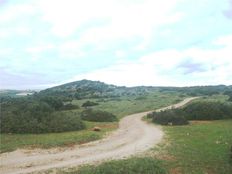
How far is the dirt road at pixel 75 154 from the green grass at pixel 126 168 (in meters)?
1.63

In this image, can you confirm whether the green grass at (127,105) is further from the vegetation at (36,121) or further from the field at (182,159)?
the field at (182,159)

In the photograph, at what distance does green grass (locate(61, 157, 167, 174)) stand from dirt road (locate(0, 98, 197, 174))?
1.63 meters

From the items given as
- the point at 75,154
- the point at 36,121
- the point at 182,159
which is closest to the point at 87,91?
the point at 36,121

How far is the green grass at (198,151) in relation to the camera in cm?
→ 1939

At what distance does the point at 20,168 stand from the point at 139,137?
13.0 meters

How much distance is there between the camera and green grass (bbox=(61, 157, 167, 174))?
17906 mm

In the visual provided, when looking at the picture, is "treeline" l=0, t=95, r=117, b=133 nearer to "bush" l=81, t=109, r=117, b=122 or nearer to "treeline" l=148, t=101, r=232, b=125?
"bush" l=81, t=109, r=117, b=122

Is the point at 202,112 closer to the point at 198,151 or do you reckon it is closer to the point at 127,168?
the point at 198,151

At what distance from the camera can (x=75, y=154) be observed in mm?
23016

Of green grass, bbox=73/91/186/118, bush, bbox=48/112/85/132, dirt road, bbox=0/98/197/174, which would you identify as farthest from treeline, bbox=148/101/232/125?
dirt road, bbox=0/98/197/174

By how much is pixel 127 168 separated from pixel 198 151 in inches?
269

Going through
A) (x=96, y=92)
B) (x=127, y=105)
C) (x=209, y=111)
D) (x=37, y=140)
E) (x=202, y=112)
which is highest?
(x=96, y=92)

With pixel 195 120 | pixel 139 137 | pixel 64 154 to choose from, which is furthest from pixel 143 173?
pixel 195 120

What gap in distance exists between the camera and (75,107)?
59344 mm
